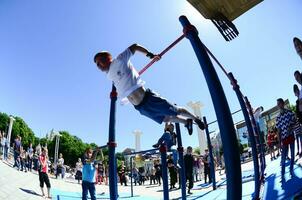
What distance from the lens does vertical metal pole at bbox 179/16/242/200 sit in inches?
52.6

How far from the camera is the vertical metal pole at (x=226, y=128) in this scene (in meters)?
1.34

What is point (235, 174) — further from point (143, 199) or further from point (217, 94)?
point (143, 199)

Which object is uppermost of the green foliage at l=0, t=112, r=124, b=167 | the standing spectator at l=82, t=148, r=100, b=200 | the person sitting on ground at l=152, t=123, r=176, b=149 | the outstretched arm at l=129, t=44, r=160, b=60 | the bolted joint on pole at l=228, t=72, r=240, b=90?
the green foliage at l=0, t=112, r=124, b=167

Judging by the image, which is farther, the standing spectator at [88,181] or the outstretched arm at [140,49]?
the standing spectator at [88,181]

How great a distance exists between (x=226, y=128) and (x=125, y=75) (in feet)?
6.31

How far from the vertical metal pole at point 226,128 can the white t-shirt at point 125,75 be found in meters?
1.46

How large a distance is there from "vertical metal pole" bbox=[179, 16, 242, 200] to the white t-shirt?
1464mm

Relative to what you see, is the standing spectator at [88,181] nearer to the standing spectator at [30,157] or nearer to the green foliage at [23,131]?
the standing spectator at [30,157]

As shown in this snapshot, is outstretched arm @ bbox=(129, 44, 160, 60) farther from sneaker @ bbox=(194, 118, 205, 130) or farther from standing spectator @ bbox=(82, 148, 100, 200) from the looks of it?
standing spectator @ bbox=(82, 148, 100, 200)

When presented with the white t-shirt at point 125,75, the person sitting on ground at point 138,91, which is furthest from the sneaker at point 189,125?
the white t-shirt at point 125,75

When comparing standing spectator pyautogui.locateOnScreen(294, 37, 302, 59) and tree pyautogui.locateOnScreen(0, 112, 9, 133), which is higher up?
tree pyautogui.locateOnScreen(0, 112, 9, 133)

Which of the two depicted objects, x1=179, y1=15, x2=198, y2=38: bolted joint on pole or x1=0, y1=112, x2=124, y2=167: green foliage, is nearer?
x1=179, y1=15, x2=198, y2=38: bolted joint on pole

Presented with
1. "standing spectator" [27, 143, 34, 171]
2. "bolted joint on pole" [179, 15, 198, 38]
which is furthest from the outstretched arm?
"standing spectator" [27, 143, 34, 171]

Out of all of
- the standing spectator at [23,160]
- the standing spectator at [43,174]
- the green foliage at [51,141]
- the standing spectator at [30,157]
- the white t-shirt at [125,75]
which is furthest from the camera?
the green foliage at [51,141]
